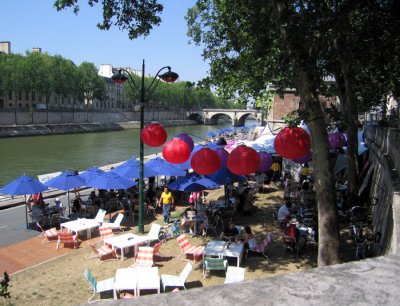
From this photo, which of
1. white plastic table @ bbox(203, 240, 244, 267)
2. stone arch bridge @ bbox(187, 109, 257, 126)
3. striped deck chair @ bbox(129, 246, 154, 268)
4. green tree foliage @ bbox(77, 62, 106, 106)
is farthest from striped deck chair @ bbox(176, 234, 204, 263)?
stone arch bridge @ bbox(187, 109, 257, 126)

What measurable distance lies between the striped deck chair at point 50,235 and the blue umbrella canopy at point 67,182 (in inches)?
77.3

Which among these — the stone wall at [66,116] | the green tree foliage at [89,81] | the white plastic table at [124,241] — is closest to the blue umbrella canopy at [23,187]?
the white plastic table at [124,241]

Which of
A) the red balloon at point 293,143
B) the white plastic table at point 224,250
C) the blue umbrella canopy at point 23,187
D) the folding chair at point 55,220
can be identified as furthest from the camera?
the folding chair at point 55,220

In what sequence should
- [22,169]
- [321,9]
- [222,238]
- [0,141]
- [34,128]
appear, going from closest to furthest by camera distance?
[321,9] < [222,238] < [22,169] < [0,141] < [34,128]

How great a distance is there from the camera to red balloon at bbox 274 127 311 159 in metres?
8.66

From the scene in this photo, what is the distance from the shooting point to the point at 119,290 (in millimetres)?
7574

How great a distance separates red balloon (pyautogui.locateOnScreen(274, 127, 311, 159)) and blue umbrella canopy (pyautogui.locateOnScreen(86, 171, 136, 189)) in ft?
20.1

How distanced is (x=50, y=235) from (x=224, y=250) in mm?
5489

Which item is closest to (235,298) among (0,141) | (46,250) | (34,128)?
(46,250)

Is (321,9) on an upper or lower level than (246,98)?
upper

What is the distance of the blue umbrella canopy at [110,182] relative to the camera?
12820 mm

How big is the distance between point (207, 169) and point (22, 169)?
86.0 feet

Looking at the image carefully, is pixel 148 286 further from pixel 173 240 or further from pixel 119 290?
pixel 173 240

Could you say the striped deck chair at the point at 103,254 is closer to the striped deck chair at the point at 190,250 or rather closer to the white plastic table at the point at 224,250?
the striped deck chair at the point at 190,250
